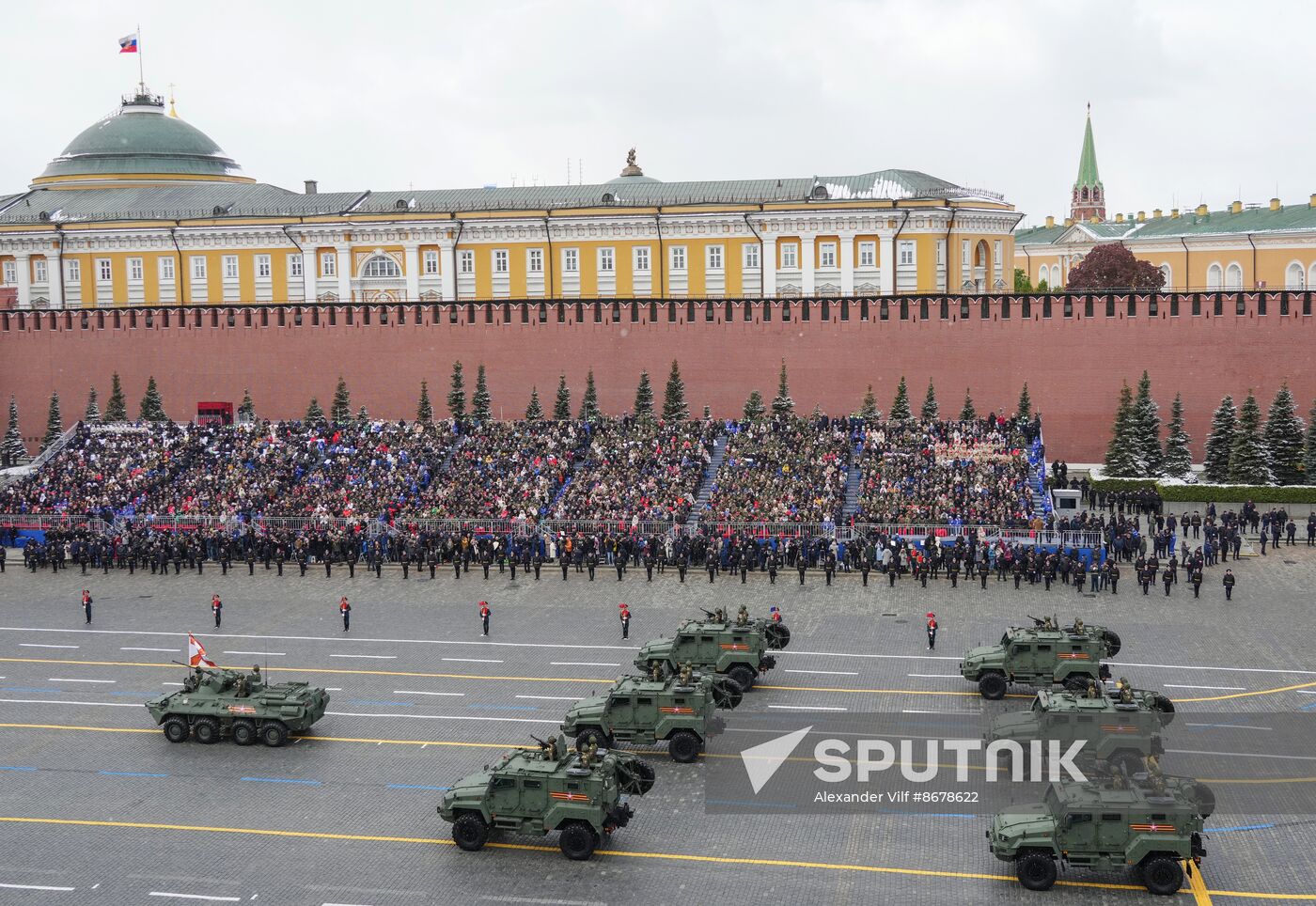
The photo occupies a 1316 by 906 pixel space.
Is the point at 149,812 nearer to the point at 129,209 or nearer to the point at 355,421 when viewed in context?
the point at 355,421

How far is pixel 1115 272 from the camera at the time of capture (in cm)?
7550

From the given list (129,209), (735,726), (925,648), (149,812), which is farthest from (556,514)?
(129,209)

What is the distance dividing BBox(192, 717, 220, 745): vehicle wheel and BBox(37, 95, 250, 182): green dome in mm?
55467

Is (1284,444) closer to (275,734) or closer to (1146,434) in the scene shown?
(1146,434)

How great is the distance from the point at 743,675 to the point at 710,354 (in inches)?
1008

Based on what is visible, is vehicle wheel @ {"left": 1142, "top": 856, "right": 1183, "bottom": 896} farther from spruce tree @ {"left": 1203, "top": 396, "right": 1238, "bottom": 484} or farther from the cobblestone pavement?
spruce tree @ {"left": 1203, "top": 396, "right": 1238, "bottom": 484}

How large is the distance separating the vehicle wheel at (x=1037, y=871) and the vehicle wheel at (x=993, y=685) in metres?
7.13

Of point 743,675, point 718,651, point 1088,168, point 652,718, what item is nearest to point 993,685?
point 743,675

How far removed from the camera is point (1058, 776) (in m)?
19.2

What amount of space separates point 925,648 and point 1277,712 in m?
6.30

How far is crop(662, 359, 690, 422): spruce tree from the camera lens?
1864 inches

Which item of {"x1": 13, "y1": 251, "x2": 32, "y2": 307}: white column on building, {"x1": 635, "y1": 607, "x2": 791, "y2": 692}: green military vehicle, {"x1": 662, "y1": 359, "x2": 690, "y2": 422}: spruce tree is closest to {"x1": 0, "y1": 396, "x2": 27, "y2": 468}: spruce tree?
{"x1": 13, "y1": 251, "x2": 32, "y2": 307}: white column on building

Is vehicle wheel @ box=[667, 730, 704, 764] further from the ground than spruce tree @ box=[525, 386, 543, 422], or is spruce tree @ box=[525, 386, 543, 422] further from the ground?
spruce tree @ box=[525, 386, 543, 422]

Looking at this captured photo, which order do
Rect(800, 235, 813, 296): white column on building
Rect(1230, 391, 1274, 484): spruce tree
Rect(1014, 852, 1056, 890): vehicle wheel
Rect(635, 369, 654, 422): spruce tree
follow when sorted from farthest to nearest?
Rect(800, 235, 813, 296): white column on building
Rect(635, 369, 654, 422): spruce tree
Rect(1230, 391, 1274, 484): spruce tree
Rect(1014, 852, 1056, 890): vehicle wheel
